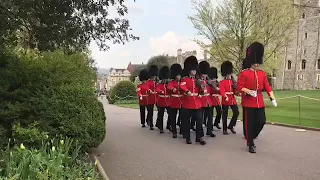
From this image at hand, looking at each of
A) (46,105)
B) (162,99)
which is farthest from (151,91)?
(46,105)

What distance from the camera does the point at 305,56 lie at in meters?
67.8

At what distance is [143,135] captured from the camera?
12062mm

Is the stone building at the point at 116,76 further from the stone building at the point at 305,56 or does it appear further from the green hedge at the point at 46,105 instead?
the green hedge at the point at 46,105

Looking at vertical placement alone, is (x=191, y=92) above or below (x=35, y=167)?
above

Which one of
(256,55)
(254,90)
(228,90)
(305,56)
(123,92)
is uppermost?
(305,56)

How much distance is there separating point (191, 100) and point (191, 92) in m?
0.22

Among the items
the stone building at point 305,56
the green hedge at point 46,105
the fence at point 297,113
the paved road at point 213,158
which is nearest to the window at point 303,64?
the stone building at point 305,56

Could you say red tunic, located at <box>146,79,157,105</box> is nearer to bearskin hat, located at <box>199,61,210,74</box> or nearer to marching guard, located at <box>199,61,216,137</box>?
marching guard, located at <box>199,61,216,137</box>

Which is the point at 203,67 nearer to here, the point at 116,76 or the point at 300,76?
the point at 300,76

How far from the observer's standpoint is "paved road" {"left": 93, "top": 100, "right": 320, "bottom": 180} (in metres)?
6.59

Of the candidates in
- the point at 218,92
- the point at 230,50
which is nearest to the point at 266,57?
the point at 230,50

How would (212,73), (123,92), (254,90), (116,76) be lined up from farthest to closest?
(116,76) < (123,92) < (212,73) < (254,90)

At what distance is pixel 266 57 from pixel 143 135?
1350cm

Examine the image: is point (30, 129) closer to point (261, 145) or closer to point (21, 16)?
point (21, 16)
